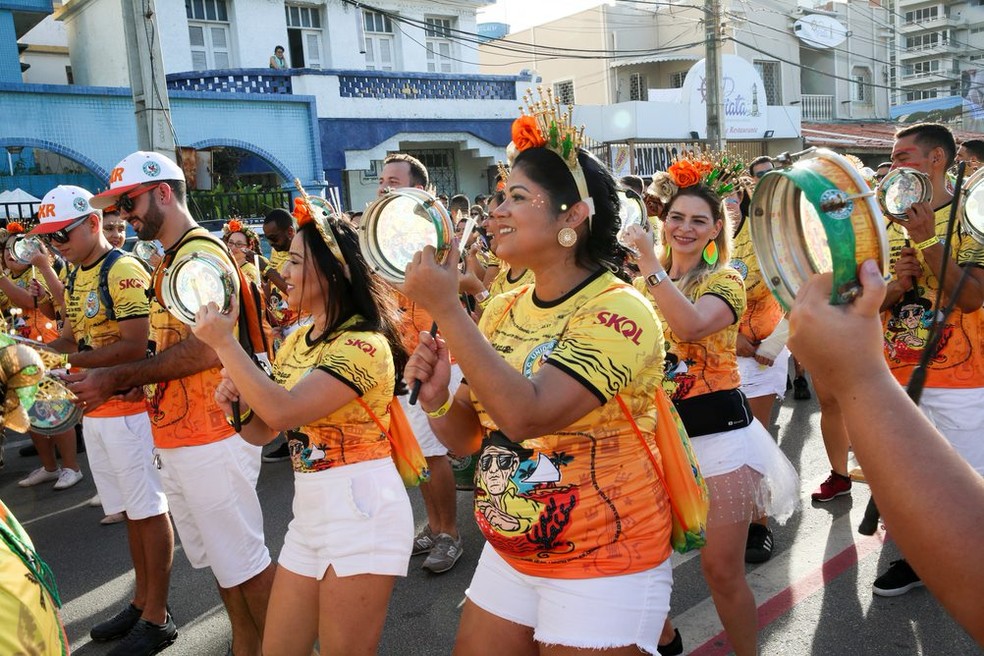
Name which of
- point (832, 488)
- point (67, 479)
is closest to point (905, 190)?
point (832, 488)

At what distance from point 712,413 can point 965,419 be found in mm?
1489

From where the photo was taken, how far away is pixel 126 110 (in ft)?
45.6

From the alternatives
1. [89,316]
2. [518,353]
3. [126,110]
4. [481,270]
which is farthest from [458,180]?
[518,353]

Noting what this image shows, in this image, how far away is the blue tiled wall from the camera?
1520cm

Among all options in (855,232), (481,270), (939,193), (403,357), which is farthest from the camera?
(481,270)

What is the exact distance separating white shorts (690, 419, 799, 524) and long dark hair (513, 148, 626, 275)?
3.69ft

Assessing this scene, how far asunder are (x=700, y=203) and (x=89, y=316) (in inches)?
130

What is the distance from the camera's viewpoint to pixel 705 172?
4.03 meters

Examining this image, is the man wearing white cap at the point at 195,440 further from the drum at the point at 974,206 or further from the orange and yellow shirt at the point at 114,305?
the drum at the point at 974,206

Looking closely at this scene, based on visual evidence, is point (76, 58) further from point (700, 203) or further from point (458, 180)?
point (700, 203)

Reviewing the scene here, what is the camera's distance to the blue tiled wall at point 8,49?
49.9ft

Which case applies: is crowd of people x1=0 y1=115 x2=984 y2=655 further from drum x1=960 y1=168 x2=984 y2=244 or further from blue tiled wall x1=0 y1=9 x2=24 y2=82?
blue tiled wall x1=0 y1=9 x2=24 y2=82

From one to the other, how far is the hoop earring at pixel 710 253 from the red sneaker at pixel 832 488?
2473 mm

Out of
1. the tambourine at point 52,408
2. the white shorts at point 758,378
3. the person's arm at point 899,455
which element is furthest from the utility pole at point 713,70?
the person's arm at point 899,455
